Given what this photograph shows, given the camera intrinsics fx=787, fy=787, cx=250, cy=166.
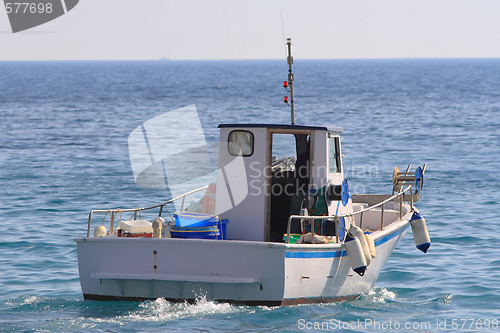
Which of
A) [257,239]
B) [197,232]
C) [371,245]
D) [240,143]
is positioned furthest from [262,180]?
[371,245]

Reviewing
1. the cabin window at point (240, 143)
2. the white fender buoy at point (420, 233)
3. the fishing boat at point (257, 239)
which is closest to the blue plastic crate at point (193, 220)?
the fishing boat at point (257, 239)

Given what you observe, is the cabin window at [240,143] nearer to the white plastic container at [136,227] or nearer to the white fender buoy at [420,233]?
the white plastic container at [136,227]

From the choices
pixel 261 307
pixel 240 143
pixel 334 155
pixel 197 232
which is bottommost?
pixel 261 307

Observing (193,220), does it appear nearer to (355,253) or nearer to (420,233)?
(355,253)

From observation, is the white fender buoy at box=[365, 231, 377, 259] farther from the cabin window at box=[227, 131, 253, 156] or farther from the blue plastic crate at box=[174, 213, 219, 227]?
the blue plastic crate at box=[174, 213, 219, 227]

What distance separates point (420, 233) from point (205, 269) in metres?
4.72

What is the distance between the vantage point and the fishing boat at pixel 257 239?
11375 millimetres

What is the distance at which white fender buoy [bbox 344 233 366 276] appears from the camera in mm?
12000

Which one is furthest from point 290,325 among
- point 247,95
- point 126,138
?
point 247,95

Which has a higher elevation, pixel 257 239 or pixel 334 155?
pixel 334 155

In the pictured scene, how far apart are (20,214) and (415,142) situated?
79.2 ft

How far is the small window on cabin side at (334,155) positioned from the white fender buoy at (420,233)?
6.14 ft

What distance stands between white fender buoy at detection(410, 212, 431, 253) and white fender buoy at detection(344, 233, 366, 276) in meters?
2.50

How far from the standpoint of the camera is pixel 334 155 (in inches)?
532
